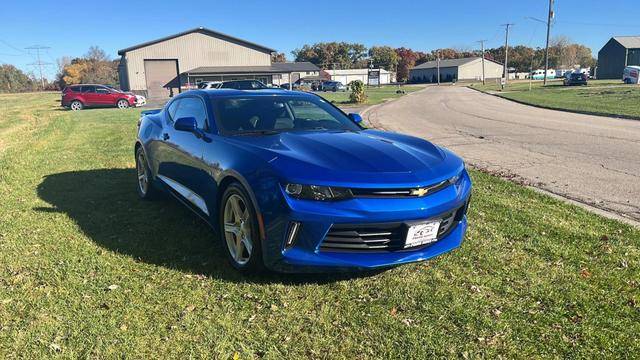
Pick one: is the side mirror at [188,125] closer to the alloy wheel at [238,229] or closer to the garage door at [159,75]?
the alloy wheel at [238,229]

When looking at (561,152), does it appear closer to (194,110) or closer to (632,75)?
(194,110)

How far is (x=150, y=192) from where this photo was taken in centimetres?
616

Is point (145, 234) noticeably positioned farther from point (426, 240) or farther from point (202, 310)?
point (426, 240)

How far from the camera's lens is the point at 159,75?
58.9 metres

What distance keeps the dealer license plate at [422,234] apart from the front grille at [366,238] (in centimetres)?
5

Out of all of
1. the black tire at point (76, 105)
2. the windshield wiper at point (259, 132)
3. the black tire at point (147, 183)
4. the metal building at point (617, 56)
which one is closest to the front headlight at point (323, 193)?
the windshield wiper at point (259, 132)

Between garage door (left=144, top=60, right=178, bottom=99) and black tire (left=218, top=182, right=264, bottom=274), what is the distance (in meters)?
57.6

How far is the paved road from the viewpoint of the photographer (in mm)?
6781

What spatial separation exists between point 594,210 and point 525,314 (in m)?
3.19

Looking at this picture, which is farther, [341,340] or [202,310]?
[202,310]

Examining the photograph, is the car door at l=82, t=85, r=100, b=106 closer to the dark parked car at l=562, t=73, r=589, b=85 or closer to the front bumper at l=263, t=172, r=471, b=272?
the front bumper at l=263, t=172, r=471, b=272

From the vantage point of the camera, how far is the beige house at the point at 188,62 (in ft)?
189

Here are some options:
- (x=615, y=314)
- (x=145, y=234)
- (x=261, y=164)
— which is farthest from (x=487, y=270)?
(x=145, y=234)

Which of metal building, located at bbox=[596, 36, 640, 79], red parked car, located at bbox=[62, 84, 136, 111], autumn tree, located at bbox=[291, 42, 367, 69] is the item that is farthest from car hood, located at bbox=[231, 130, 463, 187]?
autumn tree, located at bbox=[291, 42, 367, 69]
